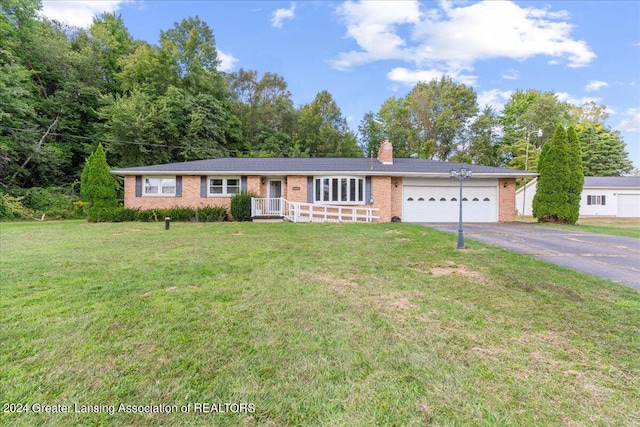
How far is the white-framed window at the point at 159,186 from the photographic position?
50.2ft

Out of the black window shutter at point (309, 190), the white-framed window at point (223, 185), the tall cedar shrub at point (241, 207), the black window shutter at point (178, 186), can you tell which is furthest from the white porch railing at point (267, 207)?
the black window shutter at point (178, 186)

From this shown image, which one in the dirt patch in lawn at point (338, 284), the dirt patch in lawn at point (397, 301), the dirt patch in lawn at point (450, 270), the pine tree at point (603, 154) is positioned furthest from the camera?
the pine tree at point (603, 154)

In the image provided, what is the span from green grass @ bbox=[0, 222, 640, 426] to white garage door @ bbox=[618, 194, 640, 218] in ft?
90.0

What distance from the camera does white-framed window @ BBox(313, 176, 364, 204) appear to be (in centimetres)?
1493

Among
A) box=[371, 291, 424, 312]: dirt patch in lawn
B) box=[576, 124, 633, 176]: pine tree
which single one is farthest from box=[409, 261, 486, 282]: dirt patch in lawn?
box=[576, 124, 633, 176]: pine tree

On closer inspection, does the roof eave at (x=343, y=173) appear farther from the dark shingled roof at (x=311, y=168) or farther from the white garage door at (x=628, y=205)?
the white garage door at (x=628, y=205)

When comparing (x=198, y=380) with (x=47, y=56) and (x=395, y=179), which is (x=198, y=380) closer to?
(x=395, y=179)

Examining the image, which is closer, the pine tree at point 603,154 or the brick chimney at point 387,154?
the brick chimney at point 387,154

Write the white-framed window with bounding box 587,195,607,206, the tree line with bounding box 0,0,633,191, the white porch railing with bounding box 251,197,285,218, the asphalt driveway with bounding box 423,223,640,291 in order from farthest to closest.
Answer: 1. the white-framed window with bounding box 587,195,607,206
2. the tree line with bounding box 0,0,633,191
3. the white porch railing with bounding box 251,197,285,218
4. the asphalt driveway with bounding box 423,223,640,291

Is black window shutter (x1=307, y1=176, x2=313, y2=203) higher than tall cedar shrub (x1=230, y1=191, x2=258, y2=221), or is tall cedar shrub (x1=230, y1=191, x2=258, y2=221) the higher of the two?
black window shutter (x1=307, y1=176, x2=313, y2=203)

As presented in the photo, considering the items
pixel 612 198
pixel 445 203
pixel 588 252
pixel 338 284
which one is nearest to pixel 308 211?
pixel 445 203

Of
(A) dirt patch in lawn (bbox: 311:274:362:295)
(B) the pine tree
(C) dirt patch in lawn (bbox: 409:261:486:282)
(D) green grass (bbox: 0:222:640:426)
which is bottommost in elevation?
(D) green grass (bbox: 0:222:640:426)

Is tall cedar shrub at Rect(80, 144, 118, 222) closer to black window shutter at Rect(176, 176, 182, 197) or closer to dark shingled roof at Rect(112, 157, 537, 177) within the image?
dark shingled roof at Rect(112, 157, 537, 177)

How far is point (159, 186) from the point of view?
50.4 ft
